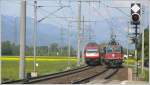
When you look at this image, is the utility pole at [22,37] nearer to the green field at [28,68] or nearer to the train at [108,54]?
the green field at [28,68]

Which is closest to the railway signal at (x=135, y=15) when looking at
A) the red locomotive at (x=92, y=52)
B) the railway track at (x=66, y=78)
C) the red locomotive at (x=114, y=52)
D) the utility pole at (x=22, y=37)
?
the railway track at (x=66, y=78)

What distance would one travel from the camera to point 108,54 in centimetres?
6238

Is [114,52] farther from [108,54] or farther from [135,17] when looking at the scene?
[135,17]

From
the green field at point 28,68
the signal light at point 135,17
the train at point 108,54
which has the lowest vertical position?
the green field at point 28,68

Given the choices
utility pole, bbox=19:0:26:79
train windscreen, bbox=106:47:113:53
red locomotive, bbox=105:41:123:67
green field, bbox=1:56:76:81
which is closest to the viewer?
utility pole, bbox=19:0:26:79

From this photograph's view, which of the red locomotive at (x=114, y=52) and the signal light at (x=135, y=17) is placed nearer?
the signal light at (x=135, y=17)

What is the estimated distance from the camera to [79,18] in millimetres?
68188

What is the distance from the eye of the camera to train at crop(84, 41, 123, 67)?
61719mm

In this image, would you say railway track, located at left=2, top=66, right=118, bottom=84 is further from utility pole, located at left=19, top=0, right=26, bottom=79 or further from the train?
the train

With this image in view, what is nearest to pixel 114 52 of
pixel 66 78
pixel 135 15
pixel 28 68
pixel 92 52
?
pixel 92 52

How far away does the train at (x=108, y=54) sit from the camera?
6172 centimetres

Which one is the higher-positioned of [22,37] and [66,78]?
[22,37]

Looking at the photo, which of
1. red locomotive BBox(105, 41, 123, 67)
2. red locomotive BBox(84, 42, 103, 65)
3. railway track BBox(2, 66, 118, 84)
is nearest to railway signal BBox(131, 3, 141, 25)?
railway track BBox(2, 66, 118, 84)

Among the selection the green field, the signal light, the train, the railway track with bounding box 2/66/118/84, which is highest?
the signal light
